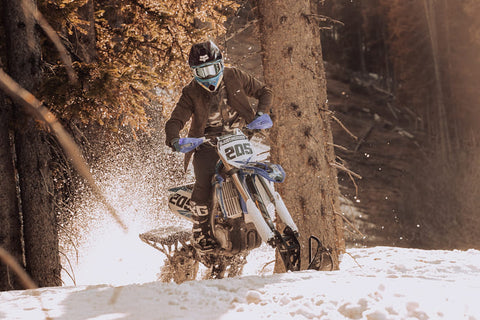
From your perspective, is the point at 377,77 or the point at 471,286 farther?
the point at 377,77

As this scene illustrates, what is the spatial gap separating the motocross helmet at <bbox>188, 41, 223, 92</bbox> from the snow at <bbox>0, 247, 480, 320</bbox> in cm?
Result: 210

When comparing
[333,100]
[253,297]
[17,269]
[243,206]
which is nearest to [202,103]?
[243,206]

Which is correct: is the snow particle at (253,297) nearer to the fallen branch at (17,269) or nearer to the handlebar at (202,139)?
the handlebar at (202,139)

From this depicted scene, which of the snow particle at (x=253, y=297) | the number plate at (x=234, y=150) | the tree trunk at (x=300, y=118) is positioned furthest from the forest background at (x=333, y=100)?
the snow particle at (x=253, y=297)

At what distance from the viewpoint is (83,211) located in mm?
9703

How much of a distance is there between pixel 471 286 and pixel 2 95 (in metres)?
5.77

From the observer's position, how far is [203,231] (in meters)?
5.79

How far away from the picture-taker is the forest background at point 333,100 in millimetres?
6691

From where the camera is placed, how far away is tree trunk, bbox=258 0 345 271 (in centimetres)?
672

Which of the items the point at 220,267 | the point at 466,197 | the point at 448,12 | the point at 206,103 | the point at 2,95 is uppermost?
the point at 448,12

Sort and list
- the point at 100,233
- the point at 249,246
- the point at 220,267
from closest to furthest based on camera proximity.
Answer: the point at 249,246 → the point at 220,267 → the point at 100,233

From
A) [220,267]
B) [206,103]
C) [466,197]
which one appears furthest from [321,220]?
[466,197]

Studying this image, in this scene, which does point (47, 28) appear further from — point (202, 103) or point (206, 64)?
point (206, 64)

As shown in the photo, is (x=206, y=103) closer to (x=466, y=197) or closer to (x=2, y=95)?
(x=2, y=95)
